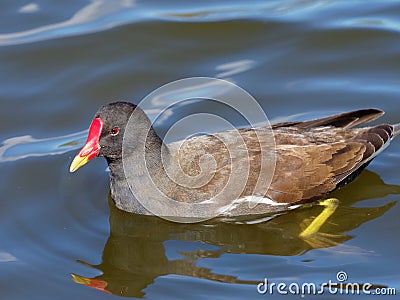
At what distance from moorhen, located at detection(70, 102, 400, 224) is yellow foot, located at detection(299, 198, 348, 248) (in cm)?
2

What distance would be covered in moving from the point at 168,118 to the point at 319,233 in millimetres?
2494

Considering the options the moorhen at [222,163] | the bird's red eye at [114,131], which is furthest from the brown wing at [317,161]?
the bird's red eye at [114,131]

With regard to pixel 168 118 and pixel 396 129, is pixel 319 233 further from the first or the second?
pixel 168 118

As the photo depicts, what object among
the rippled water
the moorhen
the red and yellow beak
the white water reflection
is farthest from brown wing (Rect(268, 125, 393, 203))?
the white water reflection

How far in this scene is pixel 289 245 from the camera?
7348mm

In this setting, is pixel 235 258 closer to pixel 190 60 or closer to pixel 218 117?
pixel 218 117

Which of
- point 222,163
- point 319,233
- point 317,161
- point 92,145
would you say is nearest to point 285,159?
point 317,161

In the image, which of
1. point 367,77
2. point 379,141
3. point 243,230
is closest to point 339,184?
point 379,141

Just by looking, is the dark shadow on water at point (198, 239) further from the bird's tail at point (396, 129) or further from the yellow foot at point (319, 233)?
the bird's tail at point (396, 129)

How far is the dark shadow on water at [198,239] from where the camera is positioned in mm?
6926

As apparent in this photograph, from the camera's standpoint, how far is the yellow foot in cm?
734

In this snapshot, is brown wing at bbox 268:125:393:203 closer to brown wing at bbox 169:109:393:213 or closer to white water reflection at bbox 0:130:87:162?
brown wing at bbox 169:109:393:213

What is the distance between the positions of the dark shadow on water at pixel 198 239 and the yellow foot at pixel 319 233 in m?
0.04

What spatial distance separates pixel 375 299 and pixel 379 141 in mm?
1833
